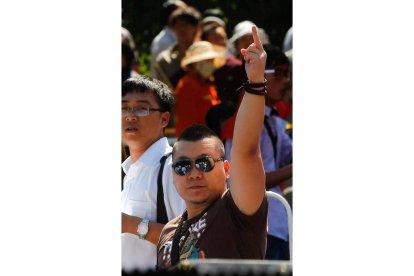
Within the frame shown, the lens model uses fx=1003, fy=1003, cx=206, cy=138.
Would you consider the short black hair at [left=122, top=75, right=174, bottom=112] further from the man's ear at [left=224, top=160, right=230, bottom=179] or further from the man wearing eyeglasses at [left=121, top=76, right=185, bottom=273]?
the man's ear at [left=224, top=160, right=230, bottom=179]

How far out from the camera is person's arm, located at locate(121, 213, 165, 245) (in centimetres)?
270

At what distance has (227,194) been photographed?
8.02 feet

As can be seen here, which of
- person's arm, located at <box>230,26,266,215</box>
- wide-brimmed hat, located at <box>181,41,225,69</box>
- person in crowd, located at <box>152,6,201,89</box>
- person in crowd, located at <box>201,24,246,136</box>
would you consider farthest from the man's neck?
person in crowd, located at <box>152,6,201,89</box>

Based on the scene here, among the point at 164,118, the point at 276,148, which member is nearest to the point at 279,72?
the point at 276,148

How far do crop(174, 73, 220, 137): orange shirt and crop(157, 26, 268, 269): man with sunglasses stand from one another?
1584mm

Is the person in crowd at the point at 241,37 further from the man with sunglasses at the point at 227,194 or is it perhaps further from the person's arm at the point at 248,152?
the person's arm at the point at 248,152

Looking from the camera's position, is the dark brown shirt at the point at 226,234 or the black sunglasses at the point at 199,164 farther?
the black sunglasses at the point at 199,164

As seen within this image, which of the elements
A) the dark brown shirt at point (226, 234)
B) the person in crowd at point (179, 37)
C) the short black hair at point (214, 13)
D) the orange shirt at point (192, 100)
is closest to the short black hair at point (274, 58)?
the orange shirt at point (192, 100)

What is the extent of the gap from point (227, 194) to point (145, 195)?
39cm

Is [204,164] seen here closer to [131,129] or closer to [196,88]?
[131,129]

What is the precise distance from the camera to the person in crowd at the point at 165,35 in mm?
5480

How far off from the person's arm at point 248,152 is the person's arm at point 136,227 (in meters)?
0.37
